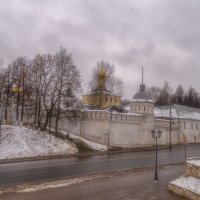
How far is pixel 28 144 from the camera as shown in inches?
1298

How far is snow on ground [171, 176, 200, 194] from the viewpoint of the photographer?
16242mm

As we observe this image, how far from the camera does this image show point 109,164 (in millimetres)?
26516

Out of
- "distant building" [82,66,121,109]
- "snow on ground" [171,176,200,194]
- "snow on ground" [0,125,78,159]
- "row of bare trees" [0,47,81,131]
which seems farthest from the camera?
"distant building" [82,66,121,109]

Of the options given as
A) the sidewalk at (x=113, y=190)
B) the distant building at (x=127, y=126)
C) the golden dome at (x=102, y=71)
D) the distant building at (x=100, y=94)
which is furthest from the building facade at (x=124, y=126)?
the sidewalk at (x=113, y=190)

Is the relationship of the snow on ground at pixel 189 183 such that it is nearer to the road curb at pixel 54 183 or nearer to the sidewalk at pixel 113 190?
the sidewalk at pixel 113 190

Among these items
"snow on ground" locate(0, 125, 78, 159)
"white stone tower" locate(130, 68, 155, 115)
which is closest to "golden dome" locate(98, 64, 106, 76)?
"white stone tower" locate(130, 68, 155, 115)

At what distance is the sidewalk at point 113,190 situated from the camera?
48.8 feet

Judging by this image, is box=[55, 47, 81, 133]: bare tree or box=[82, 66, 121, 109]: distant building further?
box=[82, 66, 121, 109]: distant building

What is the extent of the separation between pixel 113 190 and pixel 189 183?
441 cm

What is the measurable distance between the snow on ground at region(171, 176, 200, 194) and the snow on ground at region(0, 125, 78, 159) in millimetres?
17858

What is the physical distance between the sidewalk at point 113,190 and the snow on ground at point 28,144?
13.3 m

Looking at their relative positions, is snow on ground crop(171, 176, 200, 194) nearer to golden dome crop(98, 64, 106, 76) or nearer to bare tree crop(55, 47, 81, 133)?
bare tree crop(55, 47, 81, 133)

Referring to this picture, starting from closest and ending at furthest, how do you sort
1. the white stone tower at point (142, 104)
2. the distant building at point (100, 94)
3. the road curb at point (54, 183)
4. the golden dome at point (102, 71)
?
the road curb at point (54, 183) → the white stone tower at point (142, 104) → the distant building at point (100, 94) → the golden dome at point (102, 71)

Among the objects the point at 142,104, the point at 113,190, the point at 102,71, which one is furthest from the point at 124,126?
the point at 113,190
